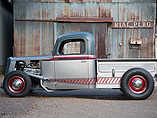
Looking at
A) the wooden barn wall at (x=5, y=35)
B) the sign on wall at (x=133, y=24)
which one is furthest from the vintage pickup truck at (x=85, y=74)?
the wooden barn wall at (x=5, y=35)

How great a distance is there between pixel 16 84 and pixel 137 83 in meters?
3.76

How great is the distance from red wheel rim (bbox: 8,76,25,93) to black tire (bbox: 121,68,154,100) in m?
3.15

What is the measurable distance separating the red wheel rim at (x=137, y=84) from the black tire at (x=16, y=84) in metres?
3.13

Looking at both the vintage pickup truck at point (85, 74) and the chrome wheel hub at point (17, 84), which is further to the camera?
the chrome wheel hub at point (17, 84)

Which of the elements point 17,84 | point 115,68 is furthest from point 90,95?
point 17,84

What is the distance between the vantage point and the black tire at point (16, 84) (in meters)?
8.28

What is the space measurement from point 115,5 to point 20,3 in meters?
6.00

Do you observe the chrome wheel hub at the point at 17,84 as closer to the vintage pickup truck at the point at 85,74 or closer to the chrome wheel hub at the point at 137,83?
the vintage pickup truck at the point at 85,74

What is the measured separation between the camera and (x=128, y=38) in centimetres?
1675

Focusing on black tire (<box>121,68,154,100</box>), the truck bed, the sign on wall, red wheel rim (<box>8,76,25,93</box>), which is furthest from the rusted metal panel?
black tire (<box>121,68,154,100</box>)

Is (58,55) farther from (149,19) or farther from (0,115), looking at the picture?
(149,19)

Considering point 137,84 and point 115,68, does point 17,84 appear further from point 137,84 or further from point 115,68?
point 137,84

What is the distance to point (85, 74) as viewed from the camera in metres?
8.19

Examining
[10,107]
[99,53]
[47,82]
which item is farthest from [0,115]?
[99,53]
